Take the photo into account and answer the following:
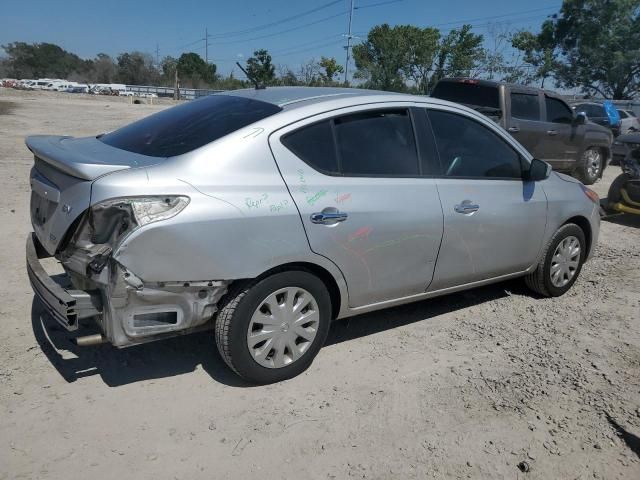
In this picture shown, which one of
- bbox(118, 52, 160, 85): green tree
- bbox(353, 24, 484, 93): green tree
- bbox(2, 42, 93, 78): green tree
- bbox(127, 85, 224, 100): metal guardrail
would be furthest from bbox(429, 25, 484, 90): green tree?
bbox(2, 42, 93, 78): green tree

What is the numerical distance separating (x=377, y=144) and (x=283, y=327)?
1337 mm

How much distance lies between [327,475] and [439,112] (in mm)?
2582

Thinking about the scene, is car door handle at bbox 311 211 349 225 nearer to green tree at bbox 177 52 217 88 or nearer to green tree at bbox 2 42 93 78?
green tree at bbox 177 52 217 88

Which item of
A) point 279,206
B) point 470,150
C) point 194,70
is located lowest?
point 279,206

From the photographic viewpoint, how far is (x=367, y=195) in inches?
135

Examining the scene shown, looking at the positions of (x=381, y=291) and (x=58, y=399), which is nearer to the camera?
(x=58, y=399)

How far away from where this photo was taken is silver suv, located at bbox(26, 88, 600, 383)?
282 cm

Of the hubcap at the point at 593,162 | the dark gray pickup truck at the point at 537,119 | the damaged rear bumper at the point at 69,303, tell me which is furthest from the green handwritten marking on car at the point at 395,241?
the hubcap at the point at 593,162

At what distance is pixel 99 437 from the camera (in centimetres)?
282

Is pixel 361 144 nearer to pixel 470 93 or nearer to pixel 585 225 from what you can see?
pixel 585 225

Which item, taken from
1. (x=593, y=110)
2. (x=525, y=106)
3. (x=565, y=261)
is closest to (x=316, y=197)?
(x=565, y=261)

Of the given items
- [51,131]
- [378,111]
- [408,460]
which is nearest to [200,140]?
[378,111]

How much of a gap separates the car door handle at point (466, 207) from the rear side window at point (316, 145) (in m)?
1.04

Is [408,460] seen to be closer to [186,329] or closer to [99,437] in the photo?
[186,329]
